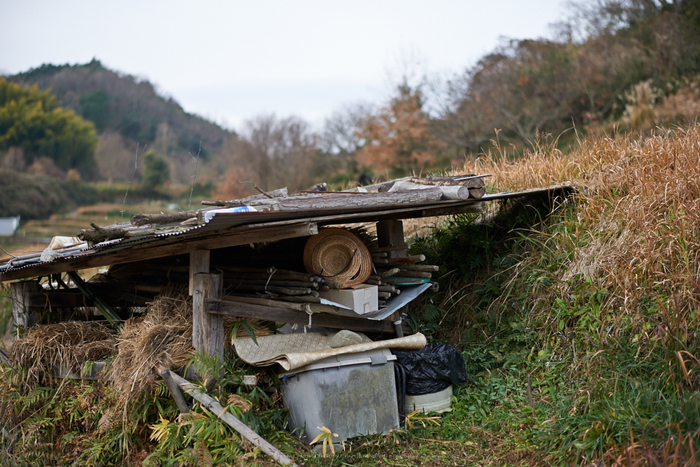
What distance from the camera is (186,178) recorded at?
51781 millimetres

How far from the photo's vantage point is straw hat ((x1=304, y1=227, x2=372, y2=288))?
566 cm

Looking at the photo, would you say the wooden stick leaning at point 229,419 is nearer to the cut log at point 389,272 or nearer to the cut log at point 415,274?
the cut log at point 389,272

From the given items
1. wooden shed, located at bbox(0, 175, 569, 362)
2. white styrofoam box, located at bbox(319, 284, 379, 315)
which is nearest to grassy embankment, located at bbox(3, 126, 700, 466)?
wooden shed, located at bbox(0, 175, 569, 362)

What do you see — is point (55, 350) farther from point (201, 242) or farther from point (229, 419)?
point (229, 419)

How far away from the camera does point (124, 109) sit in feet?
194

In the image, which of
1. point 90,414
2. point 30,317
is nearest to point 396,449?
point 90,414

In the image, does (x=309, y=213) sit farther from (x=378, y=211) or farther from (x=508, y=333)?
(x=508, y=333)

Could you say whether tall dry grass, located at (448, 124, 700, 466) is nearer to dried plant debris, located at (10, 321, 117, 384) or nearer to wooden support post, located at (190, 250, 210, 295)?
wooden support post, located at (190, 250, 210, 295)

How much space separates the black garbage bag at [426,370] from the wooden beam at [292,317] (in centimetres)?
58

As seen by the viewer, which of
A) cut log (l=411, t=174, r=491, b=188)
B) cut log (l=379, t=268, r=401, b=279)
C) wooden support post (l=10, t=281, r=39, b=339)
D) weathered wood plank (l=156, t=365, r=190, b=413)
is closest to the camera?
weathered wood plank (l=156, t=365, r=190, b=413)

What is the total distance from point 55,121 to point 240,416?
52.4 meters

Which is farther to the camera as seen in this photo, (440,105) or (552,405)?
(440,105)

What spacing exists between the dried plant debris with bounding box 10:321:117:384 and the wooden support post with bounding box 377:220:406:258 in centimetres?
329

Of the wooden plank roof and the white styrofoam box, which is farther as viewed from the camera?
the white styrofoam box
